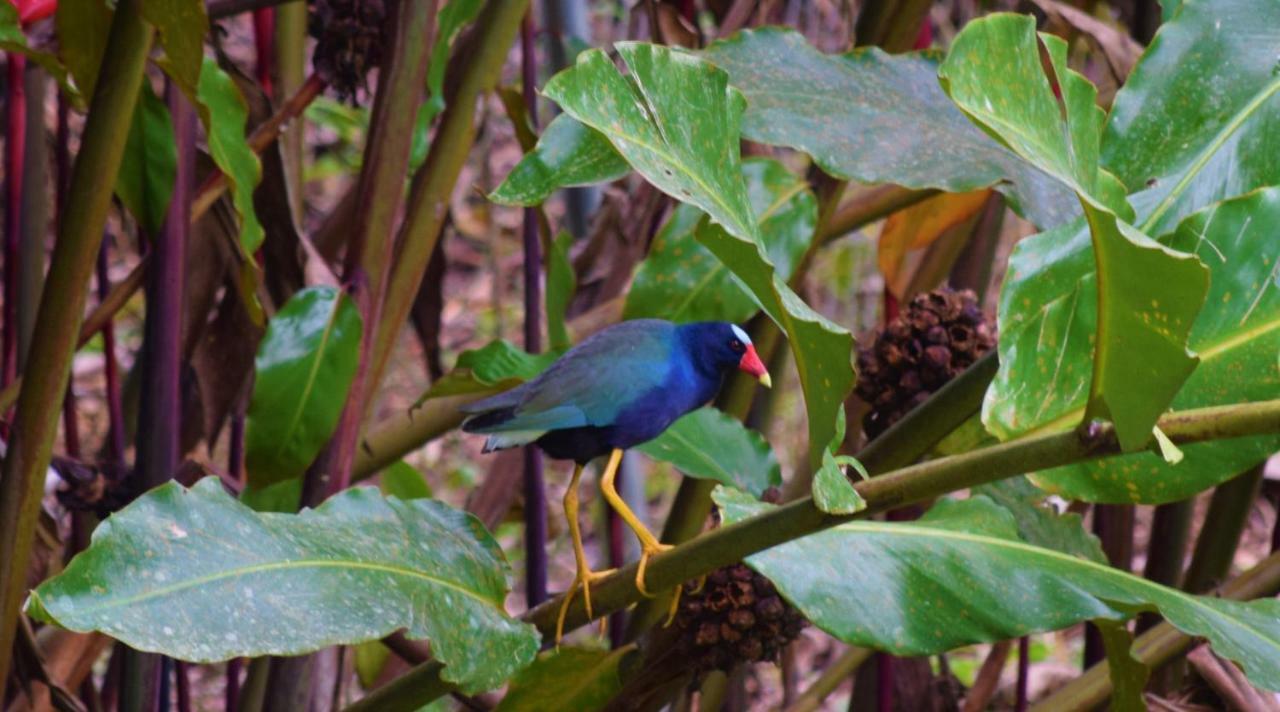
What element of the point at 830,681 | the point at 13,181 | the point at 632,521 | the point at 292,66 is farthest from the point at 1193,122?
the point at 13,181

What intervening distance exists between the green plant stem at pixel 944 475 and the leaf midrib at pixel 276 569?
17 centimetres

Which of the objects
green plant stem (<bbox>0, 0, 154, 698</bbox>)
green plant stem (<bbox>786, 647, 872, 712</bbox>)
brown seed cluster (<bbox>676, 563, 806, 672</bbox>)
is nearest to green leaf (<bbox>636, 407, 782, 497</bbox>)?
brown seed cluster (<bbox>676, 563, 806, 672</bbox>)

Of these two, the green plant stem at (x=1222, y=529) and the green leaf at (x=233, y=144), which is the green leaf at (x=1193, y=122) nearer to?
the green plant stem at (x=1222, y=529)

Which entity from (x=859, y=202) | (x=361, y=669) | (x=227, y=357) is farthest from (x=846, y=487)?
(x=361, y=669)

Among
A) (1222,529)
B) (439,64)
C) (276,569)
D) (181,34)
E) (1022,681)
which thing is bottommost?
(1022,681)

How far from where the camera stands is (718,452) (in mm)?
1131

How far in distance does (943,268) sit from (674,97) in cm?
92

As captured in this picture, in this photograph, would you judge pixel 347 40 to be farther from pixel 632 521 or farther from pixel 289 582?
pixel 289 582

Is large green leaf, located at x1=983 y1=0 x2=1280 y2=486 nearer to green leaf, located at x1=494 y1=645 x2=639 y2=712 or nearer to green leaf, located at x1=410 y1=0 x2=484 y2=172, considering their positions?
green leaf, located at x1=494 y1=645 x2=639 y2=712

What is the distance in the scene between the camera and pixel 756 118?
1009mm

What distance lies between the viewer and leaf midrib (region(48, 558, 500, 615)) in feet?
2.28

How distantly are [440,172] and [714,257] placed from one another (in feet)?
0.82

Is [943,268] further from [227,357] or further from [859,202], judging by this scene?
[227,357]

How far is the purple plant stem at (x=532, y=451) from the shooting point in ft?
4.55
